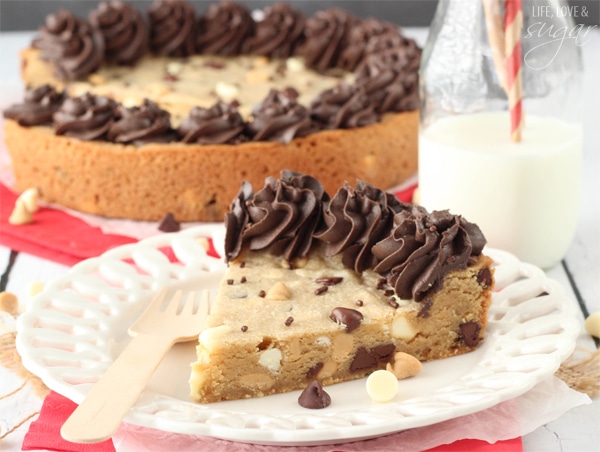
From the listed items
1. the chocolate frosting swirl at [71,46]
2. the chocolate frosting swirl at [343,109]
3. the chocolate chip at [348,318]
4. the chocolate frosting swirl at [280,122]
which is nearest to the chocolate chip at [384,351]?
the chocolate chip at [348,318]

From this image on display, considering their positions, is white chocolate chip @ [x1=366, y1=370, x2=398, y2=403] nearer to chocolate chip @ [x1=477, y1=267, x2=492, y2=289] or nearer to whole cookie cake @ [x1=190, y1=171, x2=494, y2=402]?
whole cookie cake @ [x1=190, y1=171, x2=494, y2=402]

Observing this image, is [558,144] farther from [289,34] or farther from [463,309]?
[289,34]

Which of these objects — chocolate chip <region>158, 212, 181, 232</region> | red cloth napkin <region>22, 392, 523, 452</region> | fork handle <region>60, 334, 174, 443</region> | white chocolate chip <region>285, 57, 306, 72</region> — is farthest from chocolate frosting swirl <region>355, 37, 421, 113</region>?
red cloth napkin <region>22, 392, 523, 452</region>

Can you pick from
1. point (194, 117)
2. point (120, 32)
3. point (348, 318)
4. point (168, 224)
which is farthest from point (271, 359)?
point (120, 32)

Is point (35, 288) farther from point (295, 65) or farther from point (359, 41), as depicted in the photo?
point (359, 41)

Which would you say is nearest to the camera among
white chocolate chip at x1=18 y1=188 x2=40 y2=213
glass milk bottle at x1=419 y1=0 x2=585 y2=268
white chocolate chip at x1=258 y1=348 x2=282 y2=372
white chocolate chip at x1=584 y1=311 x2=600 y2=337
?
white chocolate chip at x1=258 y1=348 x2=282 y2=372
